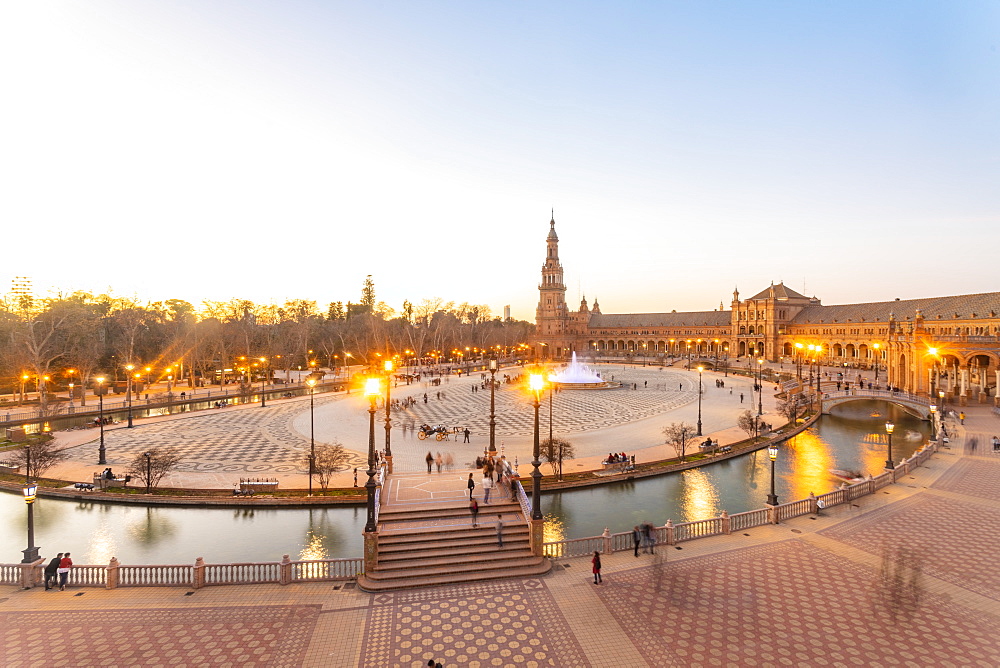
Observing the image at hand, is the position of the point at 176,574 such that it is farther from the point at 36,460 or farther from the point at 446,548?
the point at 36,460

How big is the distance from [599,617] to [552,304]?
12435cm

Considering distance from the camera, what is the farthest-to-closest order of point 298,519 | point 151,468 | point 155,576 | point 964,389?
point 964,389 < point 151,468 < point 298,519 < point 155,576

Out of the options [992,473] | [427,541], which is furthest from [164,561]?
[992,473]

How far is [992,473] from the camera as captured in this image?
24.0 meters

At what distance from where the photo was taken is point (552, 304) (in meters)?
134

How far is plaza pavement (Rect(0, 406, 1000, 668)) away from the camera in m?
10.2

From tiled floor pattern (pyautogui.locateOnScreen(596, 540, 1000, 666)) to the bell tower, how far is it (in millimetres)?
119318

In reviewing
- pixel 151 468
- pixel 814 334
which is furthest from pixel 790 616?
pixel 814 334

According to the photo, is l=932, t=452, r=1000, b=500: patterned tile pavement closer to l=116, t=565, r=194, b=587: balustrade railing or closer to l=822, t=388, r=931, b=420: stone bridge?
l=822, t=388, r=931, b=420: stone bridge

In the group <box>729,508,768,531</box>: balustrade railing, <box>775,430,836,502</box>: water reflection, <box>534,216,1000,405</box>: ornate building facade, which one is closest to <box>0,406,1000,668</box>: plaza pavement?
<box>729,508,768,531</box>: balustrade railing

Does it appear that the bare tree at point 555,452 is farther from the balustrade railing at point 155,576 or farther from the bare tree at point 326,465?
the balustrade railing at point 155,576

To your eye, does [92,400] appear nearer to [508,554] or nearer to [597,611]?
[508,554]

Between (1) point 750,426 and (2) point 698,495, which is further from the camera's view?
(1) point 750,426

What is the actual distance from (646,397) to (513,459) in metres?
30.9
